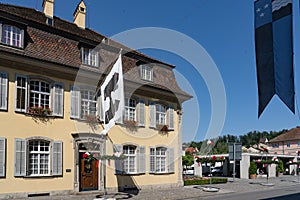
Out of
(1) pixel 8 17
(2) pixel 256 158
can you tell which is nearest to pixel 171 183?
(1) pixel 8 17

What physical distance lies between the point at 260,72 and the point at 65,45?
36.2 ft

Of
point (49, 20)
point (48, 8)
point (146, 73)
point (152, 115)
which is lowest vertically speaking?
point (152, 115)

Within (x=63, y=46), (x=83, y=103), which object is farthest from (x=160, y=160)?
(x=63, y=46)

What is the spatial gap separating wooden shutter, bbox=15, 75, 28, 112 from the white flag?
126 inches

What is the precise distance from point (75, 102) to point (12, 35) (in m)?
3.96

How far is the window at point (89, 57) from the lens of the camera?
54.6 ft

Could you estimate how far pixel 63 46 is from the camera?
16078mm

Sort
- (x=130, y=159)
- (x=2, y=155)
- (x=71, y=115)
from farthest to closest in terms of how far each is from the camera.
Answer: (x=130, y=159)
(x=71, y=115)
(x=2, y=155)

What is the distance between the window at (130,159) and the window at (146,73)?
4077 mm

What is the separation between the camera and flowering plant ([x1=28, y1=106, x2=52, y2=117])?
14219 mm

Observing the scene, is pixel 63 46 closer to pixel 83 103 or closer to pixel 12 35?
pixel 12 35

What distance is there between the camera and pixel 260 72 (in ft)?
24.6

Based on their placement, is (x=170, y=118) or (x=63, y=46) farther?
(x=170, y=118)

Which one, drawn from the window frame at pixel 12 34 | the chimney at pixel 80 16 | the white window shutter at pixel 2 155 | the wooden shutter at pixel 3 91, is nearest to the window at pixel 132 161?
the white window shutter at pixel 2 155
